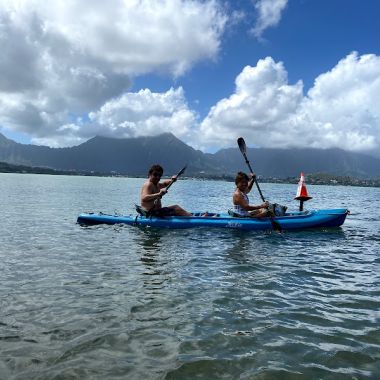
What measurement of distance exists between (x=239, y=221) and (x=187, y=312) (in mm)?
11489

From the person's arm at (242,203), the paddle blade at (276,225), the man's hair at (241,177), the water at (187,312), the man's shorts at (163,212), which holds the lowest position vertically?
the water at (187,312)

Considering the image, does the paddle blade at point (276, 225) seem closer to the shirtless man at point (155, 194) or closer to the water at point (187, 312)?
the water at point (187, 312)

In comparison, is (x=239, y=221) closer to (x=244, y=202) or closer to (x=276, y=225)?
(x=244, y=202)

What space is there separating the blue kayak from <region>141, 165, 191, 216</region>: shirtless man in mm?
426

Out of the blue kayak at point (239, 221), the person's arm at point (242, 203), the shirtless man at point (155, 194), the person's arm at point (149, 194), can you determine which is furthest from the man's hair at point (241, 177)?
the person's arm at point (149, 194)

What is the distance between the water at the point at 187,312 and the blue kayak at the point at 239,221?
4284 mm

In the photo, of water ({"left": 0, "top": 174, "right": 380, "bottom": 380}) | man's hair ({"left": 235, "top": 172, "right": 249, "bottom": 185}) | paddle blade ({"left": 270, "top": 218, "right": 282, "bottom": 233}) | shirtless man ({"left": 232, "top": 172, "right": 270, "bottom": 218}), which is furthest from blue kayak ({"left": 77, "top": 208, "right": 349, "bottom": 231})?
water ({"left": 0, "top": 174, "right": 380, "bottom": 380})

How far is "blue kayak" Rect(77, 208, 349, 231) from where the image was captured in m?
19.0

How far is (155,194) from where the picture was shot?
62.4ft

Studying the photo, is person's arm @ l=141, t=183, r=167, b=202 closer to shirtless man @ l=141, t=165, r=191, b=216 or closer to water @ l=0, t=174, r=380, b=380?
shirtless man @ l=141, t=165, r=191, b=216

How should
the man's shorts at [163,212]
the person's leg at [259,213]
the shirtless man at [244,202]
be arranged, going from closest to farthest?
the shirtless man at [244,202], the person's leg at [259,213], the man's shorts at [163,212]

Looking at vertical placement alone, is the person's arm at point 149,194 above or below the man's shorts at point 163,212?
above

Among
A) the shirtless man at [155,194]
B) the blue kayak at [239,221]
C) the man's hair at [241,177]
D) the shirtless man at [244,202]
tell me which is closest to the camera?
the man's hair at [241,177]

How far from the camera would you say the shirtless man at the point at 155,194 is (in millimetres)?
18375
